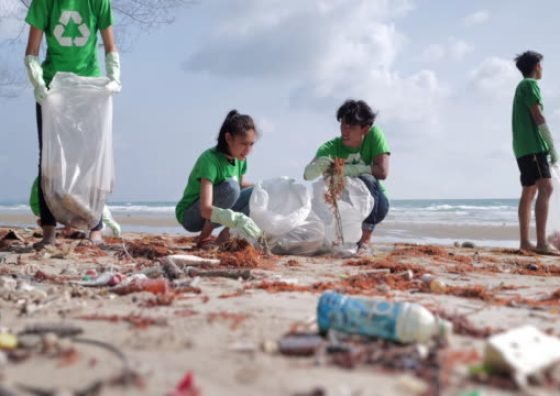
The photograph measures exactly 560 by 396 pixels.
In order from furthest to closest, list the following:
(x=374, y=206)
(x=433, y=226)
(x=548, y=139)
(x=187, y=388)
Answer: (x=433, y=226)
(x=548, y=139)
(x=374, y=206)
(x=187, y=388)

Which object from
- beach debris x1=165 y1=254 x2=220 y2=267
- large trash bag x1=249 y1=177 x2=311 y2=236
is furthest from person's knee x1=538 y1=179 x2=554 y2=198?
beach debris x1=165 y1=254 x2=220 y2=267

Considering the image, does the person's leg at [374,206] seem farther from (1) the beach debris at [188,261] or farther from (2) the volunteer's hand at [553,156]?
(2) the volunteer's hand at [553,156]

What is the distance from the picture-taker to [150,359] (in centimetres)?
168

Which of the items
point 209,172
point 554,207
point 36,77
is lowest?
point 554,207

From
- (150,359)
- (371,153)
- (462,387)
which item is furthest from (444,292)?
(371,153)

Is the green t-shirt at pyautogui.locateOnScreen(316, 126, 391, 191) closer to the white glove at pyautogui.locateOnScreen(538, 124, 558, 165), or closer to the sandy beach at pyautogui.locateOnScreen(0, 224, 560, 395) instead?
the sandy beach at pyautogui.locateOnScreen(0, 224, 560, 395)

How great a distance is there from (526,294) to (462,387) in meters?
1.88

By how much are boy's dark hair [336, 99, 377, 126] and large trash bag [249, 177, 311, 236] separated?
73 cm

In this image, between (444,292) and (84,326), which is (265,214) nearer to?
(444,292)

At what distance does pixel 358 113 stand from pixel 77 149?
7.82 ft

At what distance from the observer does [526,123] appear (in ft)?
20.0

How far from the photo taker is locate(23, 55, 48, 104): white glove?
4.39 m

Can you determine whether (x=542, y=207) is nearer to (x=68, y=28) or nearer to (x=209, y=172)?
(x=209, y=172)

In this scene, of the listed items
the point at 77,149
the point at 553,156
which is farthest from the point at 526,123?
the point at 77,149
